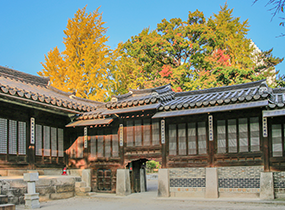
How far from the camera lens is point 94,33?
3281cm

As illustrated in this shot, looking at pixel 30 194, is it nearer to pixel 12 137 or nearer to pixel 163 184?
pixel 12 137

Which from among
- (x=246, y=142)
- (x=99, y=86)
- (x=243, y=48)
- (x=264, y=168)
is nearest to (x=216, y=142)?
(x=246, y=142)

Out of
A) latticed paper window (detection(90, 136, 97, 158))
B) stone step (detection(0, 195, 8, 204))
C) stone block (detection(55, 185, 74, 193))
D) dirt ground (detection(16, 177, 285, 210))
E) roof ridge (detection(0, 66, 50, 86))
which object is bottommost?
dirt ground (detection(16, 177, 285, 210))

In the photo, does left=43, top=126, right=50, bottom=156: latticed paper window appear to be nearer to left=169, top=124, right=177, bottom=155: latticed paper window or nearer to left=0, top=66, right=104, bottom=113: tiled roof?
left=0, top=66, right=104, bottom=113: tiled roof

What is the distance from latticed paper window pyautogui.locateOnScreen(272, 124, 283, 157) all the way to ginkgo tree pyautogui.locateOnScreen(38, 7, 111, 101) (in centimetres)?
1949

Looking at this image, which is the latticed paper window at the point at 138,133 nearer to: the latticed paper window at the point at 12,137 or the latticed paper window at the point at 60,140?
the latticed paper window at the point at 60,140

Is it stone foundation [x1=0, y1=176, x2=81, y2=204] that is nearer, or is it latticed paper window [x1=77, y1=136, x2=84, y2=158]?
stone foundation [x1=0, y1=176, x2=81, y2=204]

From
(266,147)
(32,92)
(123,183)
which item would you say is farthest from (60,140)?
(266,147)

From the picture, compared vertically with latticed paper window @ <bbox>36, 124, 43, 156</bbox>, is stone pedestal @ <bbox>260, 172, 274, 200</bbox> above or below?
below

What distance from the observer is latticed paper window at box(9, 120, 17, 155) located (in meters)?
15.9

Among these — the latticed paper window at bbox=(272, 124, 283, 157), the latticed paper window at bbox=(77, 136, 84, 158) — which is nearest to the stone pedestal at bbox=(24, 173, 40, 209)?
the latticed paper window at bbox=(77, 136, 84, 158)

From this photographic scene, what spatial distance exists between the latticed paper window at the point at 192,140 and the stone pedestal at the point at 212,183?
136 cm

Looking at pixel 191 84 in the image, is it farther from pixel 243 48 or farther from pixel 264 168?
pixel 264 168

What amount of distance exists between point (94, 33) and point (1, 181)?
22.8 m
